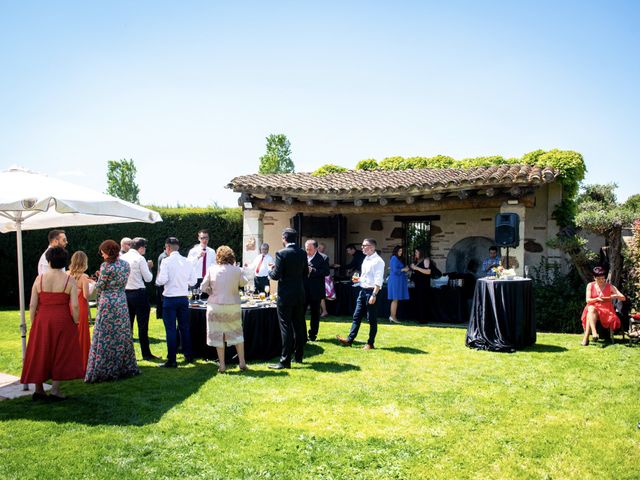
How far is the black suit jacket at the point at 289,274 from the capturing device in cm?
634

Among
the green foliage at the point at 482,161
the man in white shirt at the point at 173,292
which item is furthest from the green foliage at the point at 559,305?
the man in white shirt at the point at 173,292

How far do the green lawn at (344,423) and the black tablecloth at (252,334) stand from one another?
389mm

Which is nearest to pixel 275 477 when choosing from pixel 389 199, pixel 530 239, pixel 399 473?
pixel 399 473

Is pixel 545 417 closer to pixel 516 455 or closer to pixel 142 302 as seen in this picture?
pixel 516 455

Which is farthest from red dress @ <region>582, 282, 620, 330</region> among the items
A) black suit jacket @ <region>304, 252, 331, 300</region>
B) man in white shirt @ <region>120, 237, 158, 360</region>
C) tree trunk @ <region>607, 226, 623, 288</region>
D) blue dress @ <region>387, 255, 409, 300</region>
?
man in white shirt @ <region>120, 237, 158, 360</region>

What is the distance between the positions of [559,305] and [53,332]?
792cm

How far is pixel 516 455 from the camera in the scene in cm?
383

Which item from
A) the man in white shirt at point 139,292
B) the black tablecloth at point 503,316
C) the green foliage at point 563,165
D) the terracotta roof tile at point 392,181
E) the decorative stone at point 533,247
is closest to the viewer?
the man in white shirt at point 139,292

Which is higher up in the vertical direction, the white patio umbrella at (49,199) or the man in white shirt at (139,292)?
the white patio umbrella at (49,199)

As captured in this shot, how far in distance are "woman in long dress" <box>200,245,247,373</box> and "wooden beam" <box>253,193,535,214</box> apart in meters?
6.01

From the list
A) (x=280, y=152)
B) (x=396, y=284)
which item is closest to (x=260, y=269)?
(x=396, y=284)

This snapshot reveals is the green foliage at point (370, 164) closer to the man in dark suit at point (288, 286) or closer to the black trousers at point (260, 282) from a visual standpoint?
the black trousers at point (260, 282)

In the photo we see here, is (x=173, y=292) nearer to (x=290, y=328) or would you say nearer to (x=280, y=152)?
(x=290, y=328)

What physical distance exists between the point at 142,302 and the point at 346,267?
5.94m
